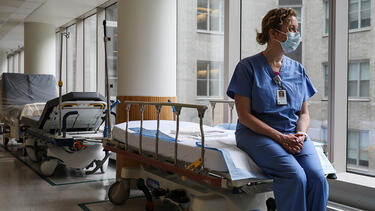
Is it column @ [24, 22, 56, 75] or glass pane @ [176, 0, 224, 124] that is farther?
column @ [24, 22, 56, 75]

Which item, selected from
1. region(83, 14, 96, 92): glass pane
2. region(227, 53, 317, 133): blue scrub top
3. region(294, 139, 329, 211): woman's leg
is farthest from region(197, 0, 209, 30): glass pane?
region(83, 14, 96, 92): glass pane

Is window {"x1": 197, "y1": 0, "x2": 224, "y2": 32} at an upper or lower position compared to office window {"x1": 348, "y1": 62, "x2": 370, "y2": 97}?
upper

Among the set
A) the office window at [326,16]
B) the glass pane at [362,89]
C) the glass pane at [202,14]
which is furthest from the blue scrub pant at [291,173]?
the glass pane at [202,14]

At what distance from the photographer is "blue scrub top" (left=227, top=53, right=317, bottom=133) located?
2.47 meters

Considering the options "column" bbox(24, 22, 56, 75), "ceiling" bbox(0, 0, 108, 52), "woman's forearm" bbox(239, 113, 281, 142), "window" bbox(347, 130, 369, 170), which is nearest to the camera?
"woman's forearm" bbox(239, 113, 281, 142)

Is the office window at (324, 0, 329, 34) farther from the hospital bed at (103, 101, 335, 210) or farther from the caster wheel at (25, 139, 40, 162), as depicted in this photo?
the caster wheel at (25, 139, 40, 162)

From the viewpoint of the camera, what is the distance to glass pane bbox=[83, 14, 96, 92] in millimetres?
9305

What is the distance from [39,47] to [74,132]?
647 centimetres

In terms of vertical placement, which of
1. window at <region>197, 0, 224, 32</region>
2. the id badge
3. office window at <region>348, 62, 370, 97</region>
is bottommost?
the id badge

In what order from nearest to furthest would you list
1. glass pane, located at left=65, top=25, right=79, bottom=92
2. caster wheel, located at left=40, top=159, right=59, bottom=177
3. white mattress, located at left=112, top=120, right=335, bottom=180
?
white mattress, located at left=112, top=120, right=335, bottom=180 < caster wheel, located at left=40, top=159, right=59, bottom=177 < glass pane, located at left=65, top=25, right=79, bottom=92

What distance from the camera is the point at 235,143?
2.69 metres

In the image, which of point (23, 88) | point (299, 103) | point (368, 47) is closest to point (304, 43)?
point (368, 47)

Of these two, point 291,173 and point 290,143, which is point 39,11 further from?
point 291,173

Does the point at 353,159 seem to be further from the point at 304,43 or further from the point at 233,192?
the point at 233,192
